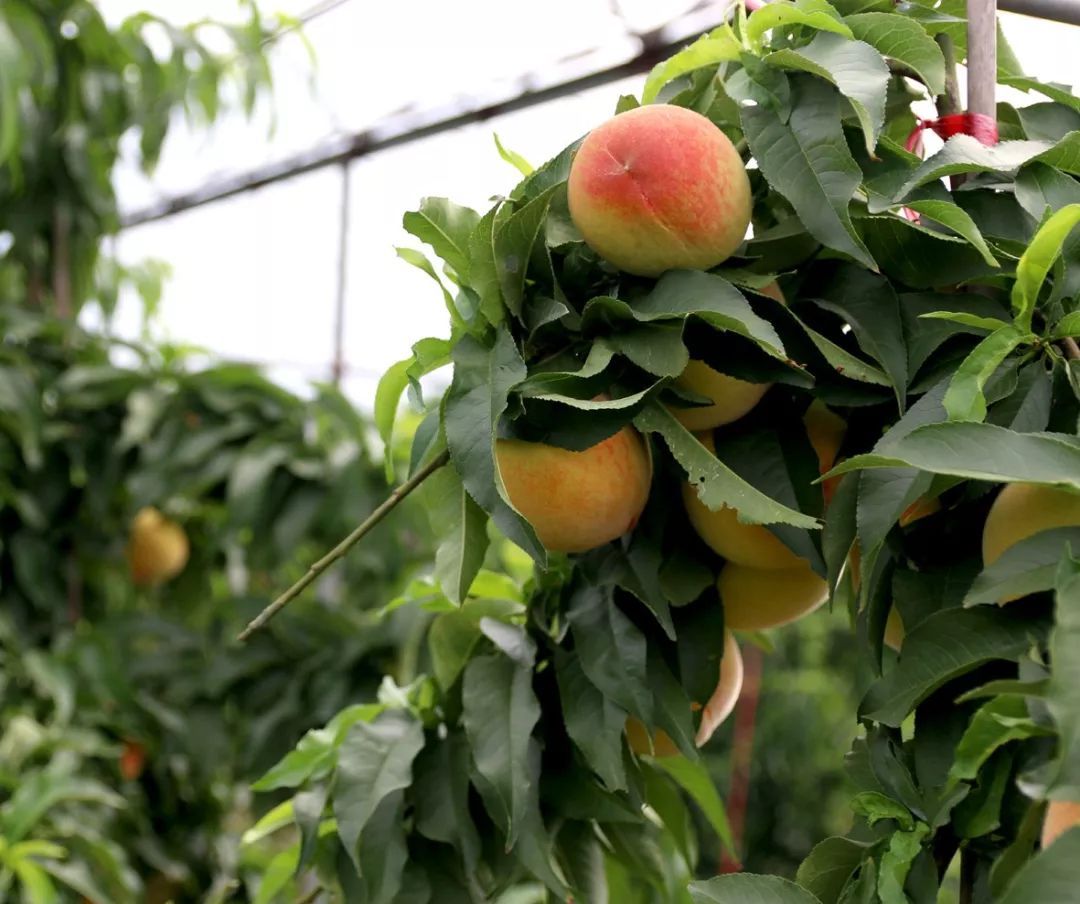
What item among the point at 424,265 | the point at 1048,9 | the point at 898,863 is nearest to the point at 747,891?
the point at 898,863

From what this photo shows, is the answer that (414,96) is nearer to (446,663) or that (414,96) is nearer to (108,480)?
(108,480)

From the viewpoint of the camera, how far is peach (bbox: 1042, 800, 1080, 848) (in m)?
0.28

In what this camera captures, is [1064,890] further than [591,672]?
No

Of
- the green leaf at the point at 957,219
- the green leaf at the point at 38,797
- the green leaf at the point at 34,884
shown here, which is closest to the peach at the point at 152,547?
the green leaf at the point at 38,797

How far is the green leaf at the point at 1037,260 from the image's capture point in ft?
1.14

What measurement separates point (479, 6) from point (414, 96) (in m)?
0.24

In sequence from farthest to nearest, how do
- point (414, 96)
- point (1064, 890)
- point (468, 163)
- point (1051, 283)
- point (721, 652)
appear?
1. point (468, 163)
2. point (414, 96)
3. point (721, 652)
4. point (1051, 283)
5. point (1064, 890)

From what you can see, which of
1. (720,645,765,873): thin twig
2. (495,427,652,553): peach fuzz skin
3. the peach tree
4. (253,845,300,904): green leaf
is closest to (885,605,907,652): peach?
the peach tree

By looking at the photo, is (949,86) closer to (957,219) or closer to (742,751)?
(957,219)

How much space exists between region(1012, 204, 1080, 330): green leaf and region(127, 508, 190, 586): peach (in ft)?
3.66

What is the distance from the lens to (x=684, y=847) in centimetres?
65

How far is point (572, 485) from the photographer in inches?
17.1

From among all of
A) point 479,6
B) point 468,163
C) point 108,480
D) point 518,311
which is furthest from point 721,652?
point 468,163

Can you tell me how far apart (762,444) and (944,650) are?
5.2 inches
